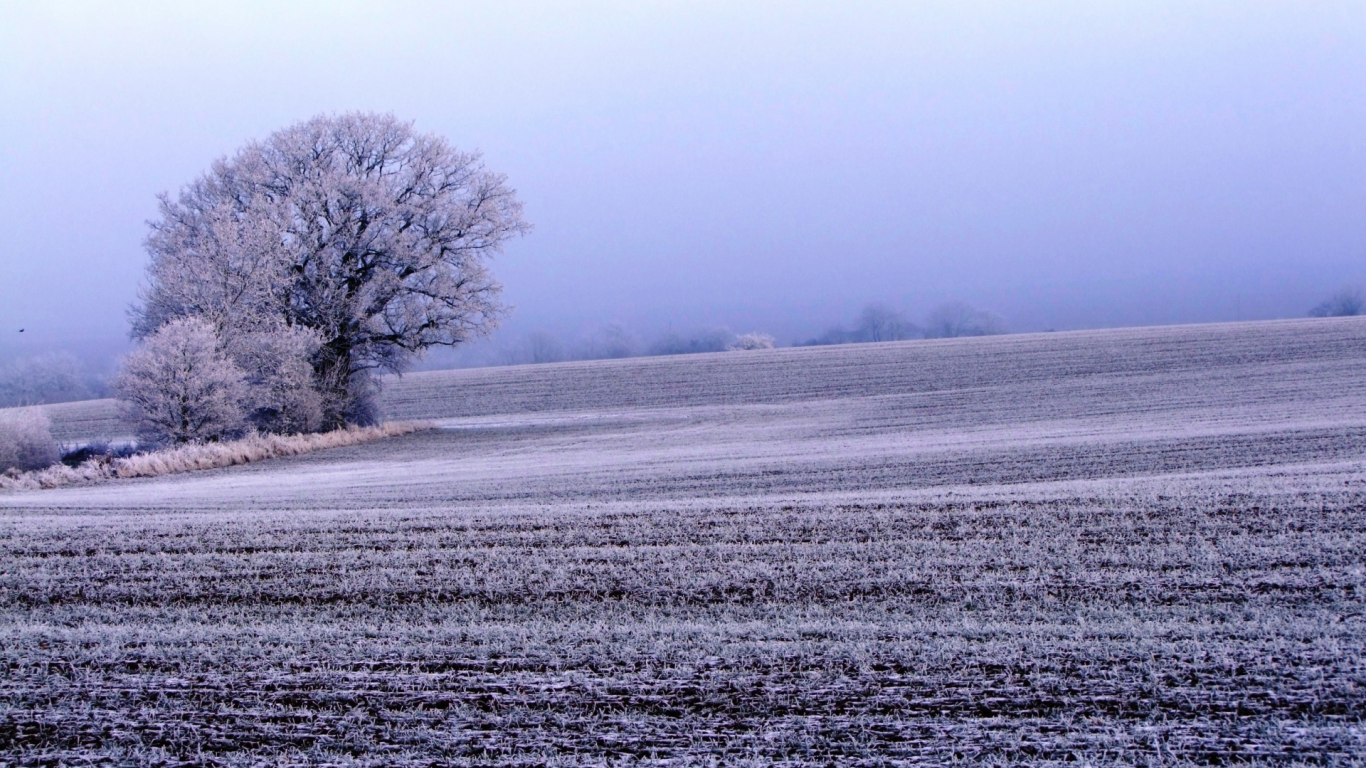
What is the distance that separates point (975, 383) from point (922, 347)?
14251 millimetres

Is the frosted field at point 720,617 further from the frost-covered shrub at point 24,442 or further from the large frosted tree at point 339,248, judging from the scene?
the large frosted tree at point 339,248

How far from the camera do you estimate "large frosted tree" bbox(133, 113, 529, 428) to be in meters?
25.8

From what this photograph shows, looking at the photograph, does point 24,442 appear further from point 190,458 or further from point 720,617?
point 720,617

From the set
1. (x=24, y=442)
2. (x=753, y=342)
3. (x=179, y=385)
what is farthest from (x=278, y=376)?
(x=753, y=342)

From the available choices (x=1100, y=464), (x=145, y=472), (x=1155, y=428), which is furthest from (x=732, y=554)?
(x=145, y=472)

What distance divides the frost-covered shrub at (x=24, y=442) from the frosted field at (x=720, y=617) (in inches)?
365

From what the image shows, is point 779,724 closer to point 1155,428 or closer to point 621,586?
point 621,586

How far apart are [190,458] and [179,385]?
2.71 m

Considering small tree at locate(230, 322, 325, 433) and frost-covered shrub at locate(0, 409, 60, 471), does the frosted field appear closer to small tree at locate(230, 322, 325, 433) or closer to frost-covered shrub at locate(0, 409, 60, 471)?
frost-covered shrub at locate(0, 409, 60, 471)

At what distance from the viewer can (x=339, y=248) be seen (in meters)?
27.7

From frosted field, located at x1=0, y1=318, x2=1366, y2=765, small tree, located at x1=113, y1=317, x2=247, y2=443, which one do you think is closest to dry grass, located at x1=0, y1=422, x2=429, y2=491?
small tree, located at x1=113, y1=317, x2=247, y2=443

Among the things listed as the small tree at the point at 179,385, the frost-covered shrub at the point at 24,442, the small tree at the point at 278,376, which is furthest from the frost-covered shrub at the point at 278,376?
the frost-covered shrub at the point at 24,442

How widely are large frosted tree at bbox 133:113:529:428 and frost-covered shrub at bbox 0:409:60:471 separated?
15.8 ft

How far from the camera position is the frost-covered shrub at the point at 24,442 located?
20.9 metres
